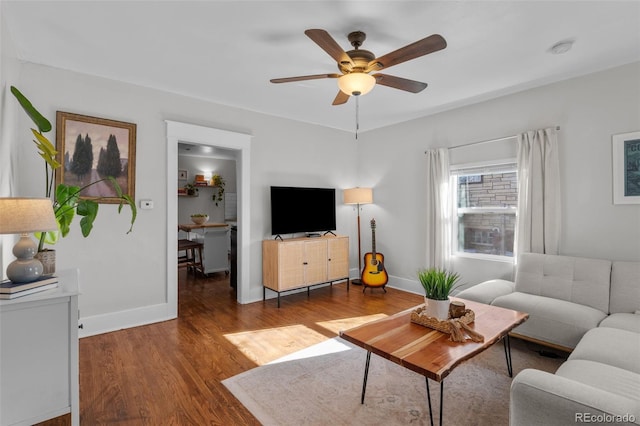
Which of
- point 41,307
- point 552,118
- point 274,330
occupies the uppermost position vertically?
point 552,118

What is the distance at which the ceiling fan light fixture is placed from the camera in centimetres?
222

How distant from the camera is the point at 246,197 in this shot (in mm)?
4051

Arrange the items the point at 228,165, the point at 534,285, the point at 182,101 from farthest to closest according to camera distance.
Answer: the point at 228,165
the point at 182,101
the point at 534,285

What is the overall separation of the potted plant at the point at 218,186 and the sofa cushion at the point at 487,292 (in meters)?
6.08

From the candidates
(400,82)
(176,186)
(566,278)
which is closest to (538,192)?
(566,278)

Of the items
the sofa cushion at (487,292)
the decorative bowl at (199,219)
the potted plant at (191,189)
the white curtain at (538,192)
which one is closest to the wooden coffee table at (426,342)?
the sofa cushion at (487,292)

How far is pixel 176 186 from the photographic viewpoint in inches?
139

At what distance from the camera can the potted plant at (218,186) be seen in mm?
7414

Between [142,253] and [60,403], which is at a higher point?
[142,253]

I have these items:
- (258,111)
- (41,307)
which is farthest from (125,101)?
(41,307)

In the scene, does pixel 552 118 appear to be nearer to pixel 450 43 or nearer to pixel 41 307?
pixel 450 43

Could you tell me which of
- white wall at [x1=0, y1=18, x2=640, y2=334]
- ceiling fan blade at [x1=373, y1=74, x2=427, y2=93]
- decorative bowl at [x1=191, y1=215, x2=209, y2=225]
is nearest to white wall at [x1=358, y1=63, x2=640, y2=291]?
white wall at [x1=0, y1=18, x2=640, y2=334]

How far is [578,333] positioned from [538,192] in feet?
5.02

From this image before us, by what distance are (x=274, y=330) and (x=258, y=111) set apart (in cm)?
279
